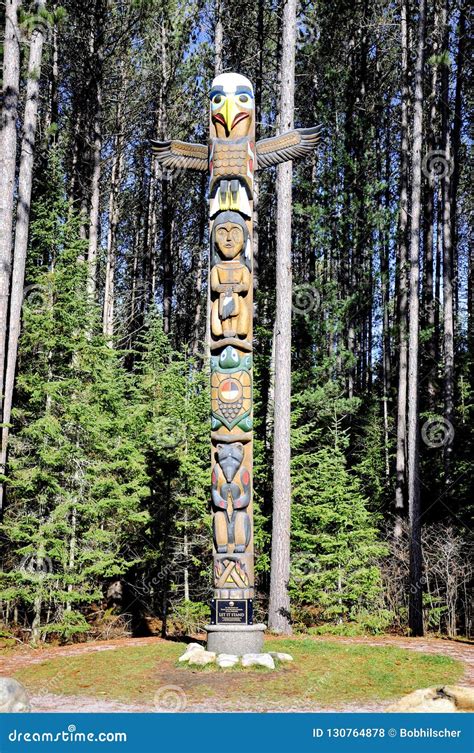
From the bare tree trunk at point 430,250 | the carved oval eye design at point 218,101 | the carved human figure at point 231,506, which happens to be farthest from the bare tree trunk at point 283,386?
the bare tree trunk at point 430,250

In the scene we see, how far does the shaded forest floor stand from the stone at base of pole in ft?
1.86

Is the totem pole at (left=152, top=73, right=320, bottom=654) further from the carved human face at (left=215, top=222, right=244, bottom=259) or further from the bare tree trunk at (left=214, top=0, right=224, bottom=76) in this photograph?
the bare tree trunk at (left=214, top=0, right=224, bottom=76)

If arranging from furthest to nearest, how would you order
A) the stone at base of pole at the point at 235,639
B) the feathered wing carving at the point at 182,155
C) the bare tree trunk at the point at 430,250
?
the bare tree trunk at the point at 430,250 → the feathered wing carving at the point at 182,155 → the stone at base of pole at the point at 235,639

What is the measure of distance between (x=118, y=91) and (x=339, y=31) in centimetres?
805

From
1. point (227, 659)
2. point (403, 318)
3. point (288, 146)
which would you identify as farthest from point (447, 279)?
point (227, 659)

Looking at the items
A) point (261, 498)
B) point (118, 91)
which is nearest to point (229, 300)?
point (261, 498)

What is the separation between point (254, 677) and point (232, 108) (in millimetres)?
8017

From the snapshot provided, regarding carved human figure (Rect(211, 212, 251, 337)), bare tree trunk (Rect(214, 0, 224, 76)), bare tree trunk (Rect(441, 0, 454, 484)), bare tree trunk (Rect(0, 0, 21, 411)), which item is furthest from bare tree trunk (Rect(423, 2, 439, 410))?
bare tree trunk (Rect(0, 0, 21, 411))

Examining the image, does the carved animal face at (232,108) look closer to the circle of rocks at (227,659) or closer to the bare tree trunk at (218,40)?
the circle of rocks at (227,659)

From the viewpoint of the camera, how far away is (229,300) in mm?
10312

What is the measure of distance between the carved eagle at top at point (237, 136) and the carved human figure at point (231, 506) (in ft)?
14.5

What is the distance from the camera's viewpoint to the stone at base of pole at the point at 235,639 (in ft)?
31.6

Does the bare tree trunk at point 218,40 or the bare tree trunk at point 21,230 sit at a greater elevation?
the bare tree trunk at point 218,40

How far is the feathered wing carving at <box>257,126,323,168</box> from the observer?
35.3ft
